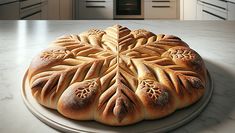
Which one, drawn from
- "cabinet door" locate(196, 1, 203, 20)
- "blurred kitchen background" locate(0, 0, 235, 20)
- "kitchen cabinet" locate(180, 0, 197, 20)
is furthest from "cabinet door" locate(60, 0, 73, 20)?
"cabinet door" locate(196, 1, 203, 20)

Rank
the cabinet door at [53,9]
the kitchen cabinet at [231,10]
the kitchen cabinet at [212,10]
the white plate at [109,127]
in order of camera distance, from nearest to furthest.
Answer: the white plate at [109,127], the kitchen cabinet at [231,10], the kitchen cabinet at [212,10], the cabinet door at [53,9]

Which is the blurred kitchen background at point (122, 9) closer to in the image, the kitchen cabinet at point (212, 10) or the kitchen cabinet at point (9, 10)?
the kitchen cabinet at point (212, 10)

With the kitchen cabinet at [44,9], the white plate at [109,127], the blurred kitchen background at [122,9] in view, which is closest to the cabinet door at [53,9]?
the blurred kitchen background at [122,9]

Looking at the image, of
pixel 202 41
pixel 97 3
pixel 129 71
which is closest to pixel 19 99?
pixel 129 71

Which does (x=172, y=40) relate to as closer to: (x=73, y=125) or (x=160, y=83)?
(x=160, y=83)

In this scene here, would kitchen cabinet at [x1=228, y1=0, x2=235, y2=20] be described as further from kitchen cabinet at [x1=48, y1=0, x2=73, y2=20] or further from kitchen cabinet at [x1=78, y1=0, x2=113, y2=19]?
kitchen cabinet at [x1=78, y1=0, x2=113, y2=19]

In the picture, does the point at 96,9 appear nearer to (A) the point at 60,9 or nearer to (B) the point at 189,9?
(A) the point at 60,9
